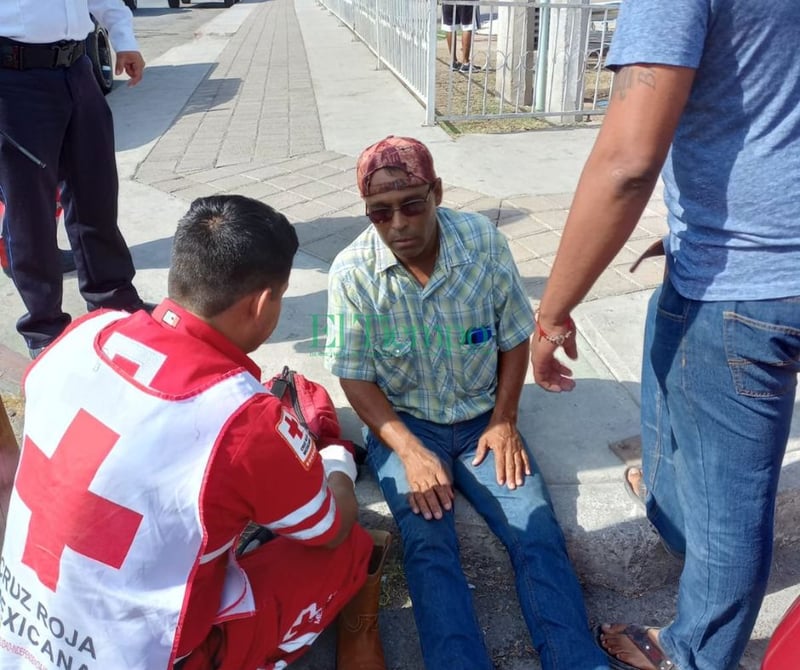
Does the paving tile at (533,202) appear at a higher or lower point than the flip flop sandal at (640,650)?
higher

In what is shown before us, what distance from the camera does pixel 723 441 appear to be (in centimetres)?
146

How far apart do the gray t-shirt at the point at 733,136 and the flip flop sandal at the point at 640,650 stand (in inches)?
37.7

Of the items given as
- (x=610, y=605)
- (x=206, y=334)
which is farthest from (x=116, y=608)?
(x=610, y=605)

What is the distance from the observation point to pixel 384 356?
223 centimetres

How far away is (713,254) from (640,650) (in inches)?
41.6

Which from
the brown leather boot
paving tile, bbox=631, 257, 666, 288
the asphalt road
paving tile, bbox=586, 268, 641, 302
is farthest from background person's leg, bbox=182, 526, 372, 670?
the asphalt road

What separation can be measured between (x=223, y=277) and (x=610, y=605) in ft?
4.88

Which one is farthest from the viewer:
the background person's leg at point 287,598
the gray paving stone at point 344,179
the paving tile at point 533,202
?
the gray paving stone at point 344,179

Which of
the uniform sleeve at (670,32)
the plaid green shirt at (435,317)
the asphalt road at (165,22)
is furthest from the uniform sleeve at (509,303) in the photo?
the asphalt road at (165,22)

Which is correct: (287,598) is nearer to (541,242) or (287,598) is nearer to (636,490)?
(636,490)

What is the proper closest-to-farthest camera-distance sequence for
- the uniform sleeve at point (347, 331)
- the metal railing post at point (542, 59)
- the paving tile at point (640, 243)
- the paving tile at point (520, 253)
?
the uniform sleeve at point (347, 331)
the paving tile at point (520, 253)
the paving tile at point (640, 243)
the metal railing post at point (542, 59)

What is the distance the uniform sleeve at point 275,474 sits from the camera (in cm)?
138

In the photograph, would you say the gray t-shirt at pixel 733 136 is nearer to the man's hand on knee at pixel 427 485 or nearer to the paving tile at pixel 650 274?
the man's hand on knee at pixel 427 485

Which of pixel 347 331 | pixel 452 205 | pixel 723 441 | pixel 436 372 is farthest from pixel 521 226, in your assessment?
pixel 723 441
